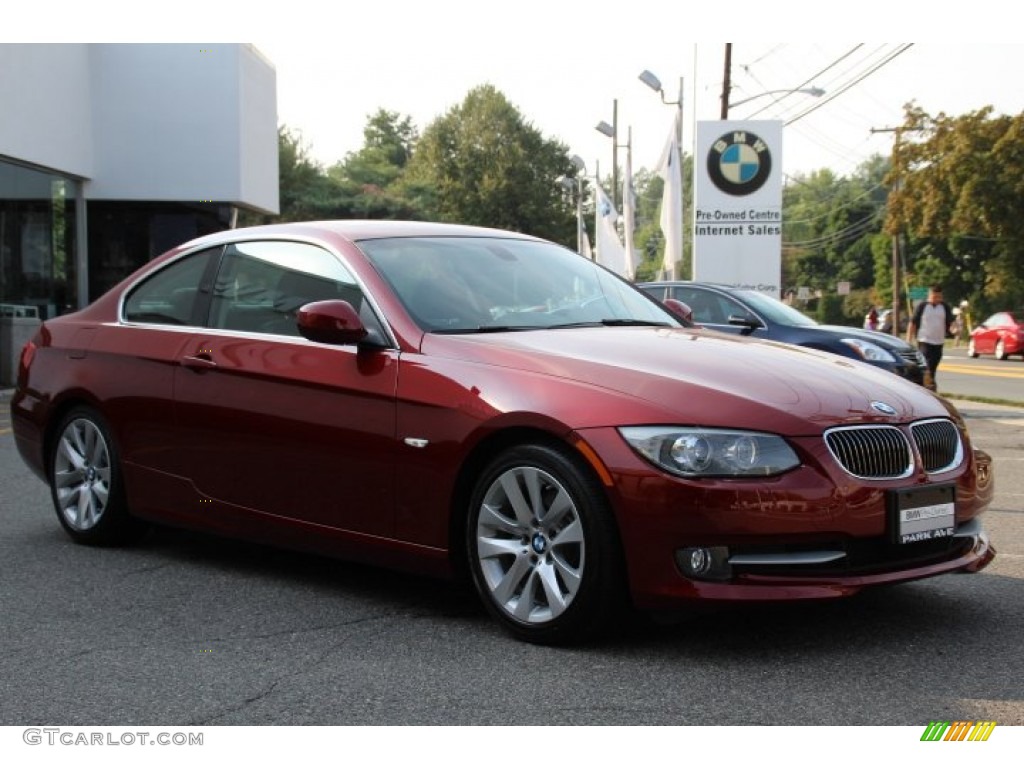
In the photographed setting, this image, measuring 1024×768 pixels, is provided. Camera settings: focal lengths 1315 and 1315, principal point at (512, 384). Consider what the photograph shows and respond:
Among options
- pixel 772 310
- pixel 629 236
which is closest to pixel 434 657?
pixel 772 310

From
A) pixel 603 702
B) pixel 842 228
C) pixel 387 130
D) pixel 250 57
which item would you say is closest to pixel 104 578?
pixel 603 702

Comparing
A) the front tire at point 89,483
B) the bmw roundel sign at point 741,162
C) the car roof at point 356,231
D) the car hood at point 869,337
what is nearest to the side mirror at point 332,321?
the car roof at point 356,231

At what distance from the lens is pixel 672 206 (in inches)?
944

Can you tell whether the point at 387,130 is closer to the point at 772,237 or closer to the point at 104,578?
the point at 772,237

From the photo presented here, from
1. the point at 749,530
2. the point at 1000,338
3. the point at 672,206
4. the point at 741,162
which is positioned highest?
the point at 741,162

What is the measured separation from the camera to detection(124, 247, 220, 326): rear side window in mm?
6188

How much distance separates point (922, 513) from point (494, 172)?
8239 centimetres

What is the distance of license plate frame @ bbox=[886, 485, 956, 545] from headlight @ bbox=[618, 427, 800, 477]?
16.4 inches

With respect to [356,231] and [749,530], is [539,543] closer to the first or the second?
[749,530]

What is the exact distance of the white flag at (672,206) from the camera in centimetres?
2364

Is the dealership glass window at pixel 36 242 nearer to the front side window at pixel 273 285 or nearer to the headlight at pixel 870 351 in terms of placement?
the headlight at pixel 870 351

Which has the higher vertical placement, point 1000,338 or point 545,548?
point 545,548

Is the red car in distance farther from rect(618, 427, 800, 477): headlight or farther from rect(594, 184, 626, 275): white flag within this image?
rect(618, 427, 800, 477): headlight

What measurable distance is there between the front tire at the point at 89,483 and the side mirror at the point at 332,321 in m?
1.74
